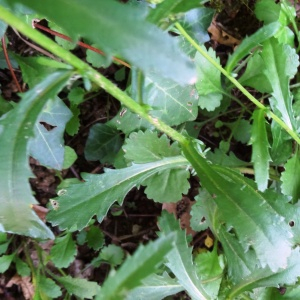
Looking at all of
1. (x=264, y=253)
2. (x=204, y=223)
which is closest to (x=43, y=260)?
(x=204, y=223)

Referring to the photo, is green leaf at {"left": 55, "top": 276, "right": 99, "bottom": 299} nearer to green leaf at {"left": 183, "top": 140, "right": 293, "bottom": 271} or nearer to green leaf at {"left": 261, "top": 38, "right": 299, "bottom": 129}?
green leaf at {"left": 183, "top": 140, "right": 293, "bottom": 271}

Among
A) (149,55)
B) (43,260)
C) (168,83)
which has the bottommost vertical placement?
(43,260)

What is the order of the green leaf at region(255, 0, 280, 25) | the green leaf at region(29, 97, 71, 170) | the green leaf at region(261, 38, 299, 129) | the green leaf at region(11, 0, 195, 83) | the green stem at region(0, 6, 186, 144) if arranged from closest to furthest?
the green leaf at region(11, 0, 195, 83)
the green stem at region(0, 6, 186, 144)
the green leaf at region(261, 38, 299, 129)
the green leaf at region(29, 97, 71, 170)
the green leaf at region(255, 0, 280, 25)

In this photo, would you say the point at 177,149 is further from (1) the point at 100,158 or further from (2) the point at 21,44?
(2) the point at 21,44

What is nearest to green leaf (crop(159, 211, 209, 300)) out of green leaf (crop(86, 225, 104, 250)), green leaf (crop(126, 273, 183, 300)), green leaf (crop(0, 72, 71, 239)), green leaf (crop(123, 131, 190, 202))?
green leaf (crop(126, 273, 183, 300))

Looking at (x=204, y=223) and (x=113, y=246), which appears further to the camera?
(x=113, y=246)
